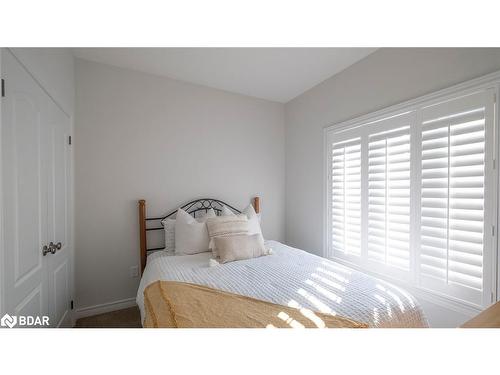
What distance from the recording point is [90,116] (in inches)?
90.5

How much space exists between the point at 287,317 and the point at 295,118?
262cm

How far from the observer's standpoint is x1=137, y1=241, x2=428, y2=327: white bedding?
1296mm

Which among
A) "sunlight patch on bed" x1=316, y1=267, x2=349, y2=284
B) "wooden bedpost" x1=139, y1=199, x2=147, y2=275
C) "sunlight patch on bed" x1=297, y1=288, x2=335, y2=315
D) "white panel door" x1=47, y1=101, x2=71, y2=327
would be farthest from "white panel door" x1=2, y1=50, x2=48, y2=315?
"sunlight patch on bed" x1=316, y1=267, x2=349, y2=284

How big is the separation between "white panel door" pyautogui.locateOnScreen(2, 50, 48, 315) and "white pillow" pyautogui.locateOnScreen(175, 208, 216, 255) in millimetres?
1025

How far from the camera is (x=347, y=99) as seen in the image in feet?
7.94

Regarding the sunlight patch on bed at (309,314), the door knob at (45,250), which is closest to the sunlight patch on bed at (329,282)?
the sunlight patch on bed at (309,314)

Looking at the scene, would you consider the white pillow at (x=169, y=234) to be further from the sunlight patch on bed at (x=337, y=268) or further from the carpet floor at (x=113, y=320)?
the sunlight patch on bed at (x=337, y=268)

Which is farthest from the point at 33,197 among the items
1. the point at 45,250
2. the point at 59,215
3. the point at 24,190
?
the point at 59,215

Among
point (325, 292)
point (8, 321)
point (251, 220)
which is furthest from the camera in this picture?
point (251, 220)

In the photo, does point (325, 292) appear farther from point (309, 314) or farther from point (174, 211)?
point (174, 211)

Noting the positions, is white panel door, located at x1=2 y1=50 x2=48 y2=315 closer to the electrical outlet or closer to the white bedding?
the white bedding

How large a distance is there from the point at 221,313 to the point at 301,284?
2.01 feet
